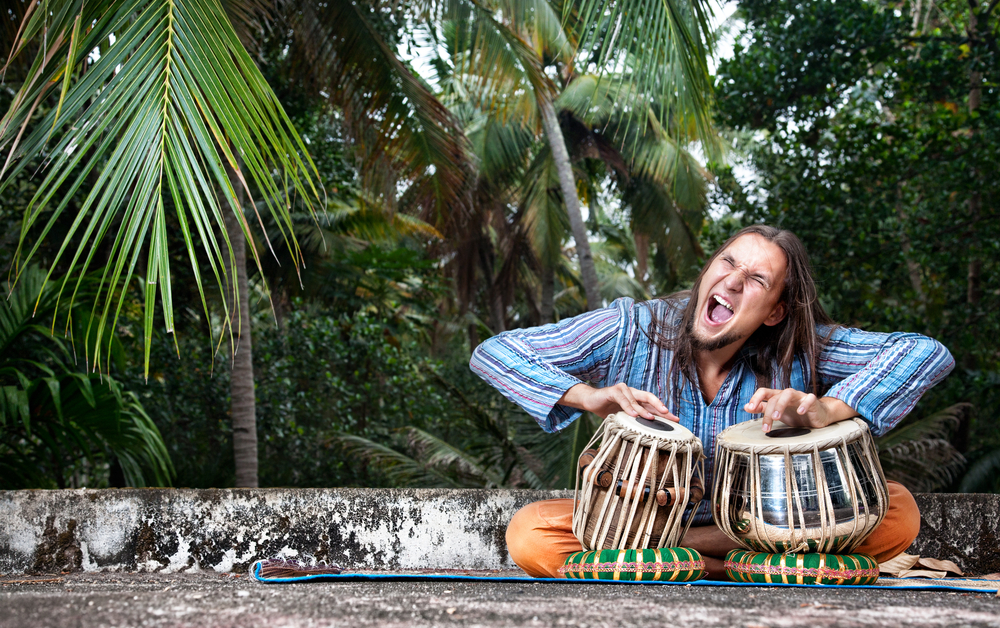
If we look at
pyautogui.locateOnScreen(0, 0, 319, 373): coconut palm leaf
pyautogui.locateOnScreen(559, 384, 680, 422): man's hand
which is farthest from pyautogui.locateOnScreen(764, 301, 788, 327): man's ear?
pyautogui.locateOnScreen(0, 0, 319, 373): coconut palm leaf

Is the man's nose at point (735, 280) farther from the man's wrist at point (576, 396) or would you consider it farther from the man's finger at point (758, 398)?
the man's wrist at point (576, 396)

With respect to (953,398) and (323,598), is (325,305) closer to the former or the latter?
(953,398)

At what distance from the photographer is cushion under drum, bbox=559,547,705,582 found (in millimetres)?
2016

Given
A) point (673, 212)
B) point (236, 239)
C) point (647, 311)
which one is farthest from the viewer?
point (673, 212)

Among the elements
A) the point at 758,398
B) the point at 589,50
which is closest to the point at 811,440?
the point at 758,398

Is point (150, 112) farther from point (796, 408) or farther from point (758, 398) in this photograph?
point (796, 408)

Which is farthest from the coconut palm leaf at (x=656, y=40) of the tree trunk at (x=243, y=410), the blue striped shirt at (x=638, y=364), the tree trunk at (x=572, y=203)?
the tree trunk at (x=572, y=203)

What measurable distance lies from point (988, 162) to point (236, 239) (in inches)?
206

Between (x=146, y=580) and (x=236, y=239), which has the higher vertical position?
(x=236, y=239)

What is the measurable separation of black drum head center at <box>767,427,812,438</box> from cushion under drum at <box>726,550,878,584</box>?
301 mm

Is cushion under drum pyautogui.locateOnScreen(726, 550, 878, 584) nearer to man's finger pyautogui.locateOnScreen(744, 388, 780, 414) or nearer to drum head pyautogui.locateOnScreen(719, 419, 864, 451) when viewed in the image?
drum head pyautogui.locateOnScreen(719, 419, 864, 451)

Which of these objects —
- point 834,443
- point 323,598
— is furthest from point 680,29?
point 323,598

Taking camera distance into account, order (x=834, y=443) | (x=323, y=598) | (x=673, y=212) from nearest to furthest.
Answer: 1. (x=323, y=598)
2. (x=834, y=443)
3. (x=673, y=212)

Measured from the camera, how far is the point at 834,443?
207 centimetres
